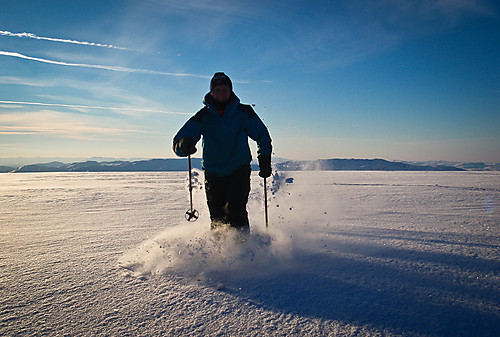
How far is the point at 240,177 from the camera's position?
2.60 metres

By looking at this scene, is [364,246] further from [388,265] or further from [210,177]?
[210,177]

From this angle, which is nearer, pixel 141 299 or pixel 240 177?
pixel 141 299

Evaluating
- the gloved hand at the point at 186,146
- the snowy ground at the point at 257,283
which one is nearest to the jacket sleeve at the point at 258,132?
the gloved hand at the point at 186,146

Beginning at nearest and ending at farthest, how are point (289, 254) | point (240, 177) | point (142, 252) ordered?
point (289, 254) < point (142, 252) < point (240, 177)

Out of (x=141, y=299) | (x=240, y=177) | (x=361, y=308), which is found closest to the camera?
(x=361, y=308)

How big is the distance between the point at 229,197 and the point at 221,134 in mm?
635

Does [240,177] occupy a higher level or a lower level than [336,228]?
higher

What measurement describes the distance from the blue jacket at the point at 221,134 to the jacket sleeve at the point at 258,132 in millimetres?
34

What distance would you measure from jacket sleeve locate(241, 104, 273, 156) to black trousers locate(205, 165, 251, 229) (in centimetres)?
31

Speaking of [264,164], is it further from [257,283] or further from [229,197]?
[257,283]

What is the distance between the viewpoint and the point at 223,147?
8.43 ft

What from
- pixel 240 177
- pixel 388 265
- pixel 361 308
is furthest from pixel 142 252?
pixel 388 265

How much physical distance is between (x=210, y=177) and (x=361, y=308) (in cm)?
176

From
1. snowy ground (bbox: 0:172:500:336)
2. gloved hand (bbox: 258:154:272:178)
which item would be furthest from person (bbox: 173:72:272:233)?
snowy ground (bbox: 0:172:500:336)
